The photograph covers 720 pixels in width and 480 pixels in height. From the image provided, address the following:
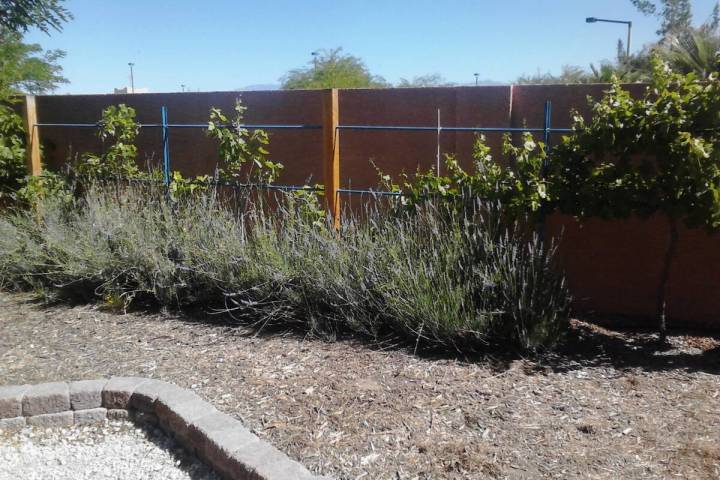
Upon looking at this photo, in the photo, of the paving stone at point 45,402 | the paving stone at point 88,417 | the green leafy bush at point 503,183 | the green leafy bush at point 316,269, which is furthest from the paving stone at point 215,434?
the green leafy bush at point 503,183

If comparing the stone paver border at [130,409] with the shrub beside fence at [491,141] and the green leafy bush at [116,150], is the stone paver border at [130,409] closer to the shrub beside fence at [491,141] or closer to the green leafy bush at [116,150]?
the shrub beside fence at [491,141]

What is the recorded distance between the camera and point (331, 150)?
6895mm

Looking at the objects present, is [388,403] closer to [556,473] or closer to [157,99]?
[556,473]

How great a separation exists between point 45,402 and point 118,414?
18.5 inches

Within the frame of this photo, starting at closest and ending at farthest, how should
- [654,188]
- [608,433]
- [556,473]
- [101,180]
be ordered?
[556,473]
[608,433]
[654,188]
[101,180]

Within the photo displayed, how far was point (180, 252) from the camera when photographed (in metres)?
6.38

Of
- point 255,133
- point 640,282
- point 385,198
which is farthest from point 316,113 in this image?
point 640,282

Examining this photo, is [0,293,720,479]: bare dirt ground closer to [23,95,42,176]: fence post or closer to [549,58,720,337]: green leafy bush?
[549,58,720,337]: green leafy bush

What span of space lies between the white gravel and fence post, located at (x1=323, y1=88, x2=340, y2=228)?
3081 millimetres

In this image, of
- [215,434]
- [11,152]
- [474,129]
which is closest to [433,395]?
[215,434]

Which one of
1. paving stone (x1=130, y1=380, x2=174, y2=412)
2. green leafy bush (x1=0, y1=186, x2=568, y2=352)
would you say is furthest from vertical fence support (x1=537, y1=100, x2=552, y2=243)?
paving stone (x1=130, y1=380, x2=174, y2=412)

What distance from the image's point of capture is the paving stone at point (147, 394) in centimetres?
451

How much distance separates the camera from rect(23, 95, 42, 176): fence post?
9.45 m

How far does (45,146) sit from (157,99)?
6.90ft
